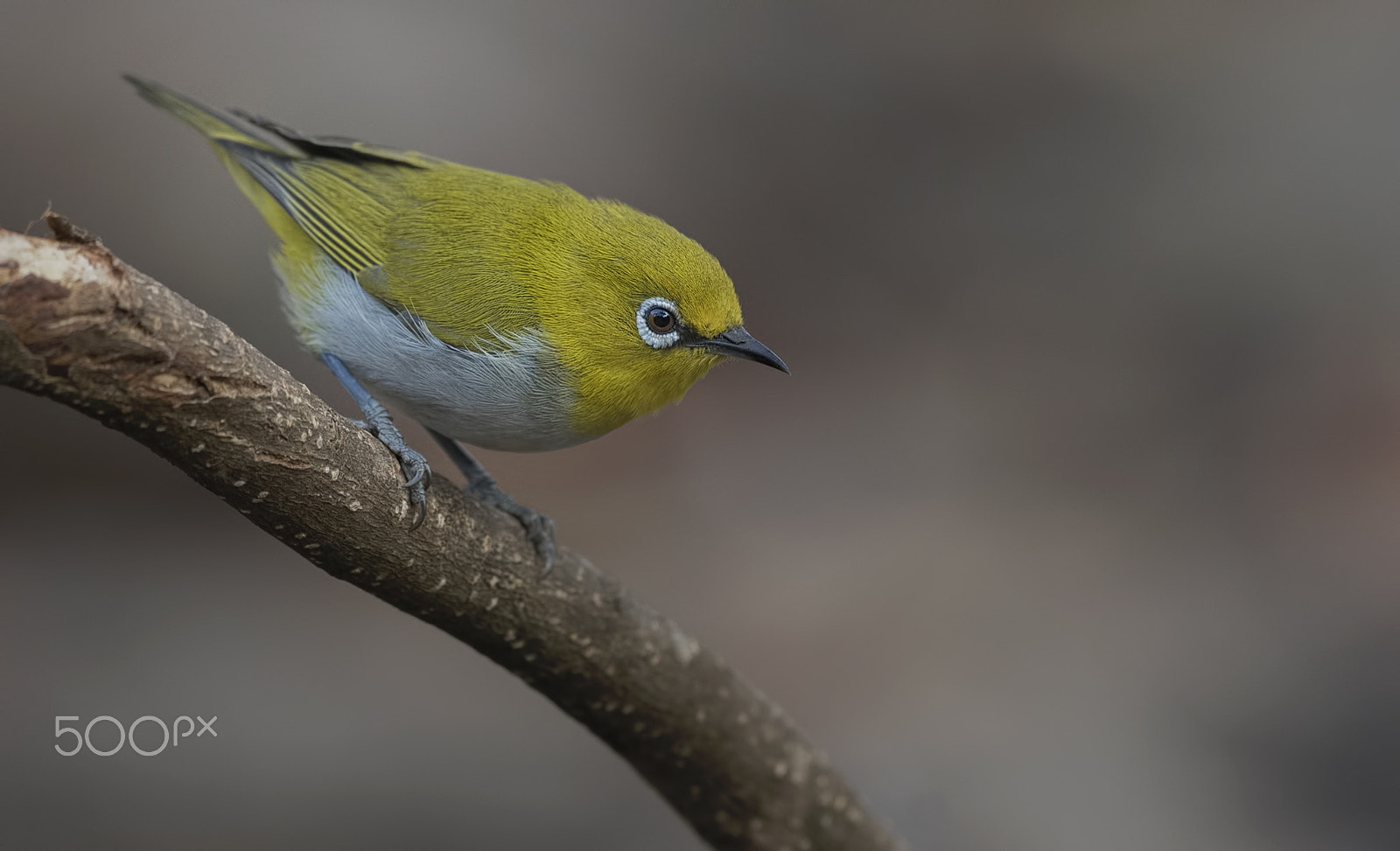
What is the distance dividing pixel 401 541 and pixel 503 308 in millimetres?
1123

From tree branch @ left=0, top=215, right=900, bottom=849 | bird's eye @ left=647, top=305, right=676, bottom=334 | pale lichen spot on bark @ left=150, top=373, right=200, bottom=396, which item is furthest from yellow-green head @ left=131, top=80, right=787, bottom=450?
pale lichen spot on bark @ left=150, top=373, right=200, bottom=396

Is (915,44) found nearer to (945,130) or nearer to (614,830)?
(945,130)

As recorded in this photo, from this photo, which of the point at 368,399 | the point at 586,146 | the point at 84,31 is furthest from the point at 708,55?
the point at 368,399

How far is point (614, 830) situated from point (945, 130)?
20.4 feet

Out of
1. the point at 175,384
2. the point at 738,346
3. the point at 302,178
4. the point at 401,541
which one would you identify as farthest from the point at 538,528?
the point at 302,178

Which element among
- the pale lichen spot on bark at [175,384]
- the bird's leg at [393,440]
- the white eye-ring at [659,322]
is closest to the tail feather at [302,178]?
the bird's leg at [393,440]

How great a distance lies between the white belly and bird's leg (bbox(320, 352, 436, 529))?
43 millimetres

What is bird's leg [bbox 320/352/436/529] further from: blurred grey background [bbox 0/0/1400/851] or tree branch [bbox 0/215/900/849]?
blurred grey background [bbox 0/0/1400/851]

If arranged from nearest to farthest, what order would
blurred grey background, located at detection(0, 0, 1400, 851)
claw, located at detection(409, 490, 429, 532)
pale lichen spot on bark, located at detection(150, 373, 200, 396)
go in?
pale lichen spot on bark, located at detection(150, 373, 200, 396) < claw, located at detection(409, 490, 429, 532) < blurred grey background, located at detection(0, 0, 1400, 851)

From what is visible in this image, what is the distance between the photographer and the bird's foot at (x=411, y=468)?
3209 millimetres

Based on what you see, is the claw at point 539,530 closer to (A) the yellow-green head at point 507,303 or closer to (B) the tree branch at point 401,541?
(B) the tree branch at point 401,541

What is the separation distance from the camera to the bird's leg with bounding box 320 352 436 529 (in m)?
3.22

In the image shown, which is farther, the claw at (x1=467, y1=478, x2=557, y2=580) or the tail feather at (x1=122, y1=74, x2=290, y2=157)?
the tail feather at (x1=122, y1=74, x2=290, y2=157)

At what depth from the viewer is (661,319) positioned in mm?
4008
